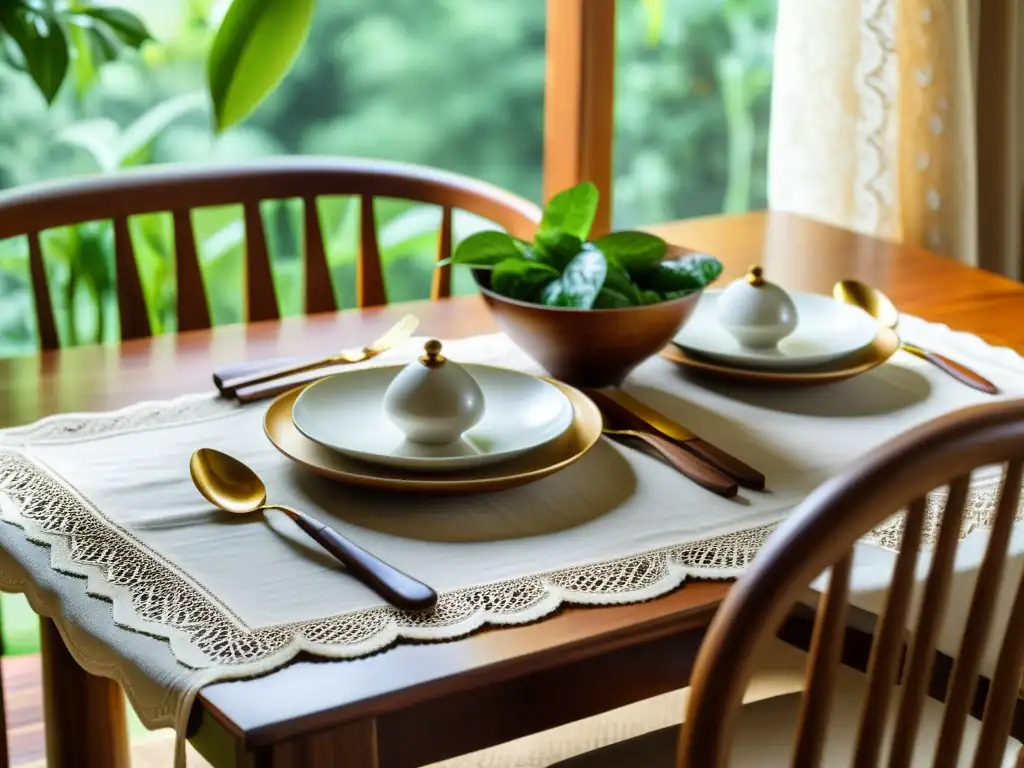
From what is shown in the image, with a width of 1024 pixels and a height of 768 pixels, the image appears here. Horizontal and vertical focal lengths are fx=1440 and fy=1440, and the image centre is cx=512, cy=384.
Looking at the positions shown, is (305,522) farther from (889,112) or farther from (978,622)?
(889,112)

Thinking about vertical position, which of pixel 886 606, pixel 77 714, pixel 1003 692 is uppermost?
pixel 886 606

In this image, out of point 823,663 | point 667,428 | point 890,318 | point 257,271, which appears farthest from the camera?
point 257,271

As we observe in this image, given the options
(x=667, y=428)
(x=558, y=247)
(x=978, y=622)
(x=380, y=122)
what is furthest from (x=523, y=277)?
(x=380, y=122)

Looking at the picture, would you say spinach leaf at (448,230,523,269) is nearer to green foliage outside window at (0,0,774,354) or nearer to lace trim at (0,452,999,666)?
lace trim at (0,452,999,666)

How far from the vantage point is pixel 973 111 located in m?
2.34

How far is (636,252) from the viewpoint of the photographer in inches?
48.5

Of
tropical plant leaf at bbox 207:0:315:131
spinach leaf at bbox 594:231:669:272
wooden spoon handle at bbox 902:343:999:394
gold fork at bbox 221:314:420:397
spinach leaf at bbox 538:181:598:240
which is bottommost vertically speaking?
wooden spoon handle at bbox 902:343:999:394

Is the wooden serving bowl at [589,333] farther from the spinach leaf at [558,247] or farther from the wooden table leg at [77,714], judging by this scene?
the wooden table leg at [77,714]

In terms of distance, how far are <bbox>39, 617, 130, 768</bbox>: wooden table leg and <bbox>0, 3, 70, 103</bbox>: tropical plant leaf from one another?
27.0 inches

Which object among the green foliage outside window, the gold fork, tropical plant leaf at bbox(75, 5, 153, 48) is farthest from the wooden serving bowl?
the green foliage outside window

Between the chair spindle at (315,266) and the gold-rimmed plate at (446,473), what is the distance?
1.93ft

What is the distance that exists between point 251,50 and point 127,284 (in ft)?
1.96

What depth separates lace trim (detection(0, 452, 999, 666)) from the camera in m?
0.83

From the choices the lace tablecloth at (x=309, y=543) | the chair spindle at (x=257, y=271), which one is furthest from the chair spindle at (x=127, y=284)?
the lace tablecloth at (x=309, y=543)
